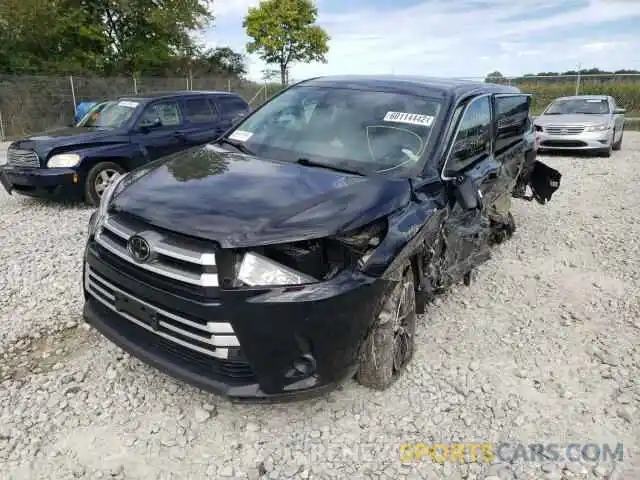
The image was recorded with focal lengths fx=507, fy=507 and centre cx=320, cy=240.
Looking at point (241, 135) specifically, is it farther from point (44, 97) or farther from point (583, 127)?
point (44, 97)

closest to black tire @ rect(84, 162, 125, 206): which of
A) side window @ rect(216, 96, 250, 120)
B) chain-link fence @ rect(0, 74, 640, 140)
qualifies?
side window @ rect(216, 96, 250, 120)

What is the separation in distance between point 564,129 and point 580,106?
168 centimetres

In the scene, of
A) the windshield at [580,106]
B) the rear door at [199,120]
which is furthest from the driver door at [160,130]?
the windshield at [580,106]

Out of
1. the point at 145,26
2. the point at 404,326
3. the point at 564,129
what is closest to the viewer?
the point at 404,326

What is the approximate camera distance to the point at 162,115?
7844mm

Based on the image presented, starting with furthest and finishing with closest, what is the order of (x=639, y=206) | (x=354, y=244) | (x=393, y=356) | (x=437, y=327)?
(x=639, y=206), (x=437, y=327), (x=393, y=356), (x=354, y=244)

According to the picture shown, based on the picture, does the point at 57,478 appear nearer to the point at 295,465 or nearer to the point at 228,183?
the point at 295,465

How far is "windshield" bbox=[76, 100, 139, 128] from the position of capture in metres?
7.55

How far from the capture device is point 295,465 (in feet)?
8.20

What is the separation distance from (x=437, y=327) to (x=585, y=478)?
1554mm

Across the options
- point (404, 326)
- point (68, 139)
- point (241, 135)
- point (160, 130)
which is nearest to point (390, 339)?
point (404, 326)

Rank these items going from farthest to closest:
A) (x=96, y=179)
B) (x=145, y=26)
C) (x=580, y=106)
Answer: (x=145, y=26)
(x=580, y=106)
(x=96, y=179)

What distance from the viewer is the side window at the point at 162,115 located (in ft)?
25.0

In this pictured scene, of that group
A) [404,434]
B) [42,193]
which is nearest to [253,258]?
[404,434]
